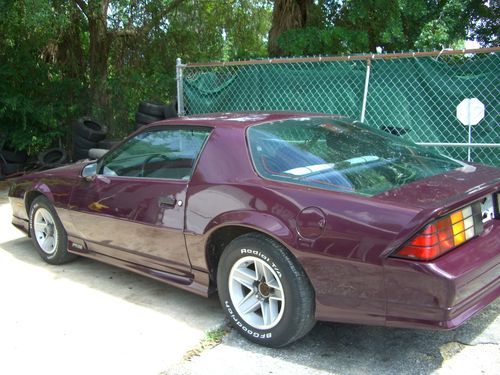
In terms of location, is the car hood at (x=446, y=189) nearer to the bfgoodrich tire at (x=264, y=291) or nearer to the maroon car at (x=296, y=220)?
the maroon car at (x=296, y=220)

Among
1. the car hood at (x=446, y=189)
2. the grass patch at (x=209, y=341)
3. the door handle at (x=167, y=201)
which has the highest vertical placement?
the car hood at (x=446, y=189)

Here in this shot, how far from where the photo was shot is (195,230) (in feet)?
12.0

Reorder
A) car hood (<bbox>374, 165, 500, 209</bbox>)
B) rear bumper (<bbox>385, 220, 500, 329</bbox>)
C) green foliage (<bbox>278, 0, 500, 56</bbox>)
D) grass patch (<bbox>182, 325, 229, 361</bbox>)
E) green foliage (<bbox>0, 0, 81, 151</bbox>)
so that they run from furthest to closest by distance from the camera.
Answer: green foliage (<bbox>0, 0, 81, 151</bbox>) < green foliage (<bbox>278, 0, 500, 56</bbox>) < grass patch (<bbox>182, 325, 229, 361</bbox>) < car hood (<bbox>374, 165, 500, 209</bbox>) < rear bumper (<bbox>385, 220, 500, 329</bbox>)

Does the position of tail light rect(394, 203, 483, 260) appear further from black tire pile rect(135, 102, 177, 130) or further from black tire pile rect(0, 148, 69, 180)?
black tire pile rect(0, 148, 69, 180)

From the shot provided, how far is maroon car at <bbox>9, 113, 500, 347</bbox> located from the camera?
2824 millimetres

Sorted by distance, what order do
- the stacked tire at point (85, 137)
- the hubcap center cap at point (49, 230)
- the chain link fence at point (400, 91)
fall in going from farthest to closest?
the stacked tire at point (85, 137)
the chain link fence at point (400, 91)
the hubcap center cap at point (49, 230)

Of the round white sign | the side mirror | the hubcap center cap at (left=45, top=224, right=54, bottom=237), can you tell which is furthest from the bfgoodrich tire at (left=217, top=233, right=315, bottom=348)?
the round white sign

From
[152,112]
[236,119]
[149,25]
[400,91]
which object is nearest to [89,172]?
[236,119]

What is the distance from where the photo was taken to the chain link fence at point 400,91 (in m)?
5.41

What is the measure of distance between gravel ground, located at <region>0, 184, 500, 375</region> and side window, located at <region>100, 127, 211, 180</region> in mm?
1040

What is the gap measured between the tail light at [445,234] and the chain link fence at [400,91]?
2.48m

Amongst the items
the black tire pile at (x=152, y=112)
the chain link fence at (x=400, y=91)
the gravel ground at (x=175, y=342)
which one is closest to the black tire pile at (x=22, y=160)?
the black tire pile at (x=152, y=112)

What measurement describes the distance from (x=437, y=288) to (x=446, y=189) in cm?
67

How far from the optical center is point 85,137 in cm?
1035
